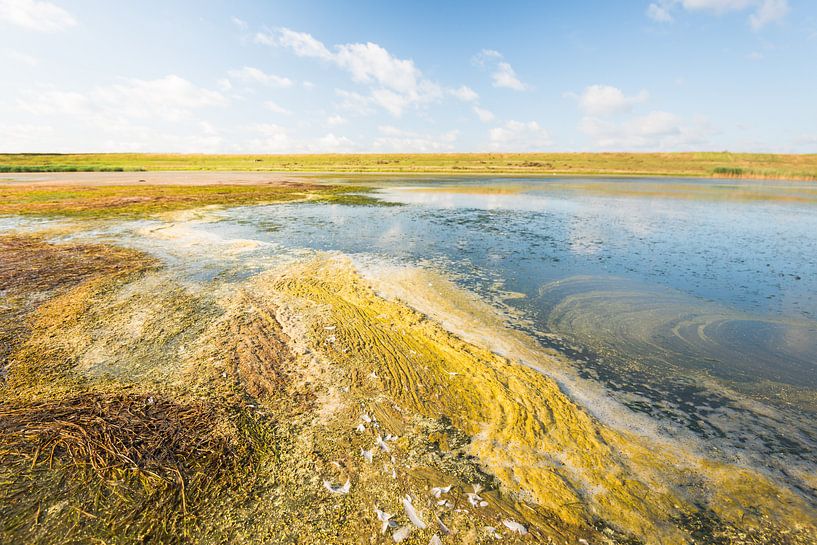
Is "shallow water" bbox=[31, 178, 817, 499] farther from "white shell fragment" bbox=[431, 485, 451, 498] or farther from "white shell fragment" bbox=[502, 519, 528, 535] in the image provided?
"white shell fragment" bbox=[431, 485, 451, 498]

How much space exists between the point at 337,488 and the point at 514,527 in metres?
1.69

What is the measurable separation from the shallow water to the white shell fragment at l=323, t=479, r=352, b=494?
4.06m

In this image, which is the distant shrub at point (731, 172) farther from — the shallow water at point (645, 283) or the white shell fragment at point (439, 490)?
the white shell fragment at point (439, 490)

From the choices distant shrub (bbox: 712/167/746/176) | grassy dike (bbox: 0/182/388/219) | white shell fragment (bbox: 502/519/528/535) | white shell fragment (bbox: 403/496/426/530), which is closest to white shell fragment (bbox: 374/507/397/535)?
white shell fragment (bbox: 403/496/426/530)

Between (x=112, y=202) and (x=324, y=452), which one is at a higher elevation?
(x=112, y=202)

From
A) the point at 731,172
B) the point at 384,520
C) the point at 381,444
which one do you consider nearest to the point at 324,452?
the point at 381,444

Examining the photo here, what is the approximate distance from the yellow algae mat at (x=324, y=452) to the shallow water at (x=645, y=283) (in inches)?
46.0

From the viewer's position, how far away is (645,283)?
10.3 m

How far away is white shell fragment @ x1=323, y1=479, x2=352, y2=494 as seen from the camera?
348 centimetres

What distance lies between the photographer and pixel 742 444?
428cm

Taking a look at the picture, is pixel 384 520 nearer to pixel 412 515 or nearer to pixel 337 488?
pixel 412 515

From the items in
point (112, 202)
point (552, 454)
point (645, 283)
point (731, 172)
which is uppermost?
point (731, 172)

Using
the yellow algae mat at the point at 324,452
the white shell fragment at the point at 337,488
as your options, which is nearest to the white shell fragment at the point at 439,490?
the yellow algae mat at the point at 324,452

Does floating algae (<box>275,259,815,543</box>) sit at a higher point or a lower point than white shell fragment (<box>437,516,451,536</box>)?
lower
